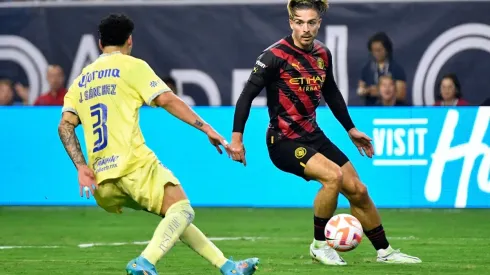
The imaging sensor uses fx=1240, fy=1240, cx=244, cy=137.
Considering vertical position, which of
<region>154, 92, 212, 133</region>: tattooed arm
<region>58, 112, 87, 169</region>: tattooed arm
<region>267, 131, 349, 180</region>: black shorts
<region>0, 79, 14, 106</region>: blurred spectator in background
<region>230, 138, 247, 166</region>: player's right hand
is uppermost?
<region>154, 92, 212, 133</region>: tattooed arm

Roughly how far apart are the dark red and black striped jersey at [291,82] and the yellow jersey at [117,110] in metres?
2.11

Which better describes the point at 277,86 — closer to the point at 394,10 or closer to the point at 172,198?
the point at 172,198

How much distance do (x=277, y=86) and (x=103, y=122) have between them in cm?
250

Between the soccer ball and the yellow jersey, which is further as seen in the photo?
the soccer ball

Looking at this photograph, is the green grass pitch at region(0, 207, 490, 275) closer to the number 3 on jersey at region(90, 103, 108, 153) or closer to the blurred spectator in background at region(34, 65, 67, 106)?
the number 3 on jersey at region(90, 103, 108, 153)

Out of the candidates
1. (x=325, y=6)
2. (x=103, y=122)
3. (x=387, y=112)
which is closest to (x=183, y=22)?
(x=387, y=112)

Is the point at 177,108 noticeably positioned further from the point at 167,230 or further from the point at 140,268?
the point at 140,268

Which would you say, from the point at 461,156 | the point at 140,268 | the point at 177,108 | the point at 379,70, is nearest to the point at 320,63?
the point at 177,108

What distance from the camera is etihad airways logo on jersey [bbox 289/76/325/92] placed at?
10430mm

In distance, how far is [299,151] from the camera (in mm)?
10352

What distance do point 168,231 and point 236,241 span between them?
4510mm

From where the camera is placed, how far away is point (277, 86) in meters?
10.5

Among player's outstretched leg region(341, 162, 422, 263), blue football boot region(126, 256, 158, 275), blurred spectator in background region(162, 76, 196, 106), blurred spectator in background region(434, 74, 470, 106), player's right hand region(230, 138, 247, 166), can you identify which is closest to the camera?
blue football boot region(126, 256, 158, 275)

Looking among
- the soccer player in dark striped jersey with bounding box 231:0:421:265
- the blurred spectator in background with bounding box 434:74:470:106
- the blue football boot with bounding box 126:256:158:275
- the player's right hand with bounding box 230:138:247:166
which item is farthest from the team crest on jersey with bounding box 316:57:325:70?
the blurred spectator in background with bounding box 434:74:470:106
